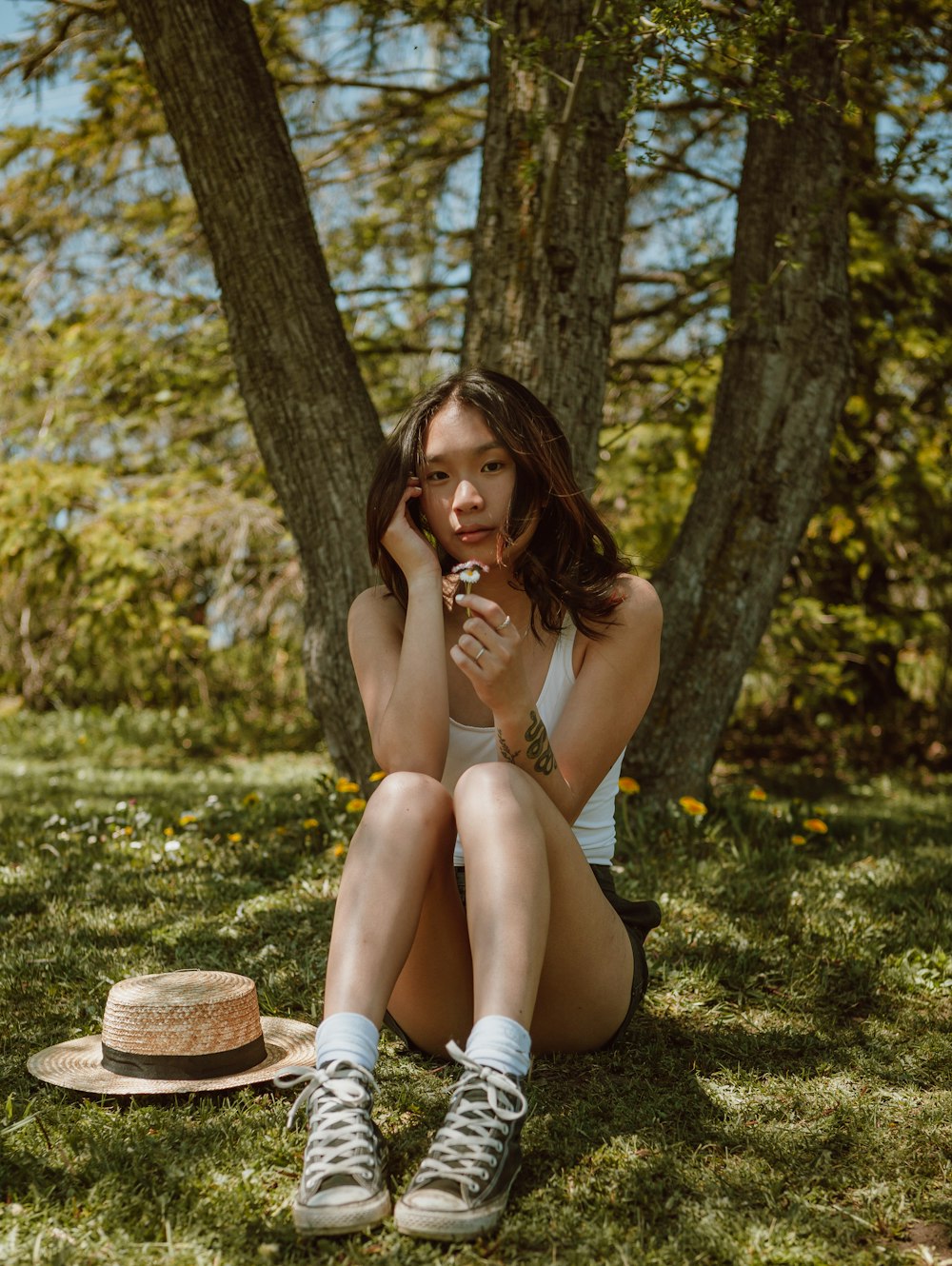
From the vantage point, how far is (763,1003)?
284 centimetres

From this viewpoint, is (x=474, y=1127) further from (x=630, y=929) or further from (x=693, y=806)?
(x=693, y=806)

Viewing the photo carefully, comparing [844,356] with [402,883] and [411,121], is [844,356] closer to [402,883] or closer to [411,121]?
[402,883]

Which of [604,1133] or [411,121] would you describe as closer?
[604,1133]

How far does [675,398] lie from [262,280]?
5.10ft

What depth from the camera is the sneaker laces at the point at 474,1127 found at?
178 centimetres

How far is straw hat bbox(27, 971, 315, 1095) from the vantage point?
7.13 ft

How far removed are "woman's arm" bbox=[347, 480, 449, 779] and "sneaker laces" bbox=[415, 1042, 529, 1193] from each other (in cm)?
69

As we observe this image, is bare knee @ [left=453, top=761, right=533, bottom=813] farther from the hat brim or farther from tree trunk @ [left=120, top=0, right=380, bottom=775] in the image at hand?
tree trunk @ [left=120, top=0, right=380, bottom=775]

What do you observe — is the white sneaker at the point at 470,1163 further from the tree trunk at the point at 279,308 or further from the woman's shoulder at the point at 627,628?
the tree trunk at the point at 279,308

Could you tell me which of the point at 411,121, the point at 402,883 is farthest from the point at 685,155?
the point at 402,883

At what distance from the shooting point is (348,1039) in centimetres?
195

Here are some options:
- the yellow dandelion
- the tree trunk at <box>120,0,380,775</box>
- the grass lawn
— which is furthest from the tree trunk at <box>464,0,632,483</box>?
the grass lawn

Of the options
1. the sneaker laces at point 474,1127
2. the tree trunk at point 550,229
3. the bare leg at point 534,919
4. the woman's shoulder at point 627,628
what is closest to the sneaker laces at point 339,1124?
the sneaker laces at point 474,1127

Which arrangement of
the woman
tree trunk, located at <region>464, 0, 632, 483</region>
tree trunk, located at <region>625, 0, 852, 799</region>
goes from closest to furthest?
the woman, tree trunk, located at <region>464, 0, 632, 483</region>, tree trunk, located at <region>625, 0, 852, 799</region>
